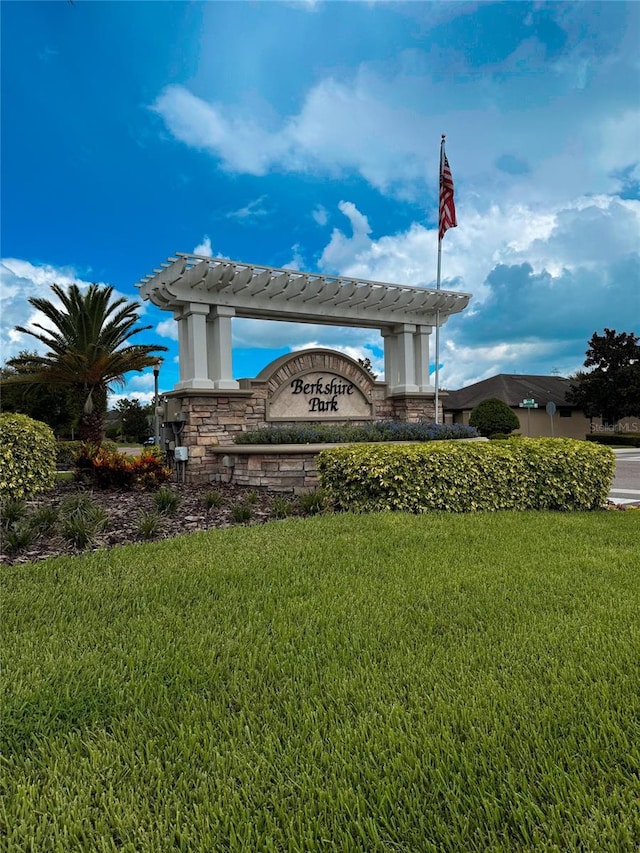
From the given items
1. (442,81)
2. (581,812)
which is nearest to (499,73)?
(442,81)

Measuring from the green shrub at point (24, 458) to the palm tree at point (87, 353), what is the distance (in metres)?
8.94

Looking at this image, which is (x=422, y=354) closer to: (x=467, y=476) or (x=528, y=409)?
(x=467, y=476)

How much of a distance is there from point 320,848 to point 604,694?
1434 millimetres

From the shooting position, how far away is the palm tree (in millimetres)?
16344

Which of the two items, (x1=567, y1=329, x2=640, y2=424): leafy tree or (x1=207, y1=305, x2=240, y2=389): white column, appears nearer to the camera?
(x1=207, y1=305, x2=240, y2=389): white column

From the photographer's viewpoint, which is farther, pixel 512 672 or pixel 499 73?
pixel 499 73

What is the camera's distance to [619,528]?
19.4ft

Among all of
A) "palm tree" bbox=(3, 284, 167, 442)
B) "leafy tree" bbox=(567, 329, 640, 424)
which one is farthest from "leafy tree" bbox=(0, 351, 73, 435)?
"leafy tree" bbox=(567, 329, 640, 424)

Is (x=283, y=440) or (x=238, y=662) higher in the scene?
(x=283, y=440)

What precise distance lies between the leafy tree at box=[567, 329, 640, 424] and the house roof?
1458 mm

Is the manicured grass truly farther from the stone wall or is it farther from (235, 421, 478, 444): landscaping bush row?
(235, 421, 478, 444): landscaping bush row

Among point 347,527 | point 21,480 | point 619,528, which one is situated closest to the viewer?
point 347,527

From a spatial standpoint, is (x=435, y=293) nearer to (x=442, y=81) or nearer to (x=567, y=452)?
(x=442, y=81)

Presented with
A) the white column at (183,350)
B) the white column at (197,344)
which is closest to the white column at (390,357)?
the white column at (197,344)
